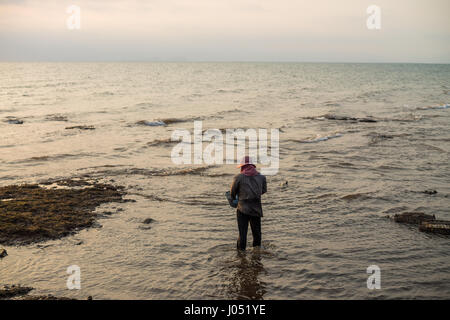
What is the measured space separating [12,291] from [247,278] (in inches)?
146

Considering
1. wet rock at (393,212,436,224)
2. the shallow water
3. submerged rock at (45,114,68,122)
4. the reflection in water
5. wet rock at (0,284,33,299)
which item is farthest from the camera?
submerged rock at (45,114,68,122)

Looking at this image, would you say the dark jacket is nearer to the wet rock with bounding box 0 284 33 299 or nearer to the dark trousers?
the dark trousers

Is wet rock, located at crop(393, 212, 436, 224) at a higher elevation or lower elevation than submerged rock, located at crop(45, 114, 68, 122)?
lower

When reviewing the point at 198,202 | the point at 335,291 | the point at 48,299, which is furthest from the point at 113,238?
the point at 335,291

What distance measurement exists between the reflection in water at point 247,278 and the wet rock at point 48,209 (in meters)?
3.73

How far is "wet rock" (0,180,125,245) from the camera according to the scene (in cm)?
796

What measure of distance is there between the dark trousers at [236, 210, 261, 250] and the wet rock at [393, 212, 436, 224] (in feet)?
12.6

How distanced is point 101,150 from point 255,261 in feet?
39.4

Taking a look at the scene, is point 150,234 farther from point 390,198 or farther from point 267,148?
point 267,148

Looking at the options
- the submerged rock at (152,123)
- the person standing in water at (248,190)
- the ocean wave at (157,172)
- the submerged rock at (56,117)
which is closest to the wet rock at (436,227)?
the person standing in water at (248,190)

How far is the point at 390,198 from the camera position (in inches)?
418

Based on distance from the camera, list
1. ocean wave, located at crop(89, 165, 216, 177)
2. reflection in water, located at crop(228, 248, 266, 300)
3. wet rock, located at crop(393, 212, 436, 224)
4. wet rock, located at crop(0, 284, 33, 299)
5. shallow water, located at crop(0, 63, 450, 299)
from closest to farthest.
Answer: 1. wet rock, located at crop(0, 284, 33, 299)
2. reflection in water, located at crop(228, 248, 266, 300)
3. shallow water, located at crop(0, 63, 450, 299)
4. wet rock, located at crop(393, 212, 436, 224)
5. ocean wave, located at crop(89, 165, 216, 177)

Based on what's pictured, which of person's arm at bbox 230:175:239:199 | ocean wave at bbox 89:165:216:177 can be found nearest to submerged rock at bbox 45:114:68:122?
ocean wave at bbox 89:165:216:177

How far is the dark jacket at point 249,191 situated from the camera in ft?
22.6
